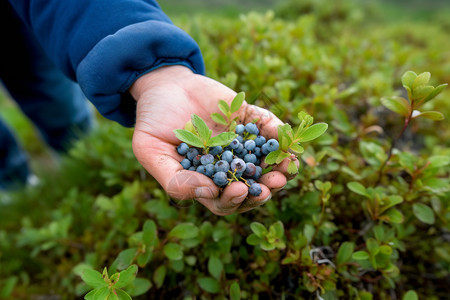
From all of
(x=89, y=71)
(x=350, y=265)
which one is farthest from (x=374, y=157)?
(x=89, y=71)

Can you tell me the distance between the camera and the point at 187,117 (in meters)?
1.18

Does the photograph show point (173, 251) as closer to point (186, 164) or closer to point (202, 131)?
point (186, 164)

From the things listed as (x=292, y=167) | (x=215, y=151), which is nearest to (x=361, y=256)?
(x=292, y=167)

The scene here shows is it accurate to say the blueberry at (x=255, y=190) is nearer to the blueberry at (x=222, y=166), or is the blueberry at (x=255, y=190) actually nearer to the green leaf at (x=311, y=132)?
the blueberry at (x=222, y=166)

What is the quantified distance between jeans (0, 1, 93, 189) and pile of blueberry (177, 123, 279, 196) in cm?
176

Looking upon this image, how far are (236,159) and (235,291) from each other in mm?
484

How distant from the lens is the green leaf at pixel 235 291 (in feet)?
3.47

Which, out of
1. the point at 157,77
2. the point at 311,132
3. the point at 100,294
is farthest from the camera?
the point at 157,77

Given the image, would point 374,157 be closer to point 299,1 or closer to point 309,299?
point 309,299

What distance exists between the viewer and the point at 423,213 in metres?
1.16

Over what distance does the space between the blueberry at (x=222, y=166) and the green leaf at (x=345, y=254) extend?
22.3 inches

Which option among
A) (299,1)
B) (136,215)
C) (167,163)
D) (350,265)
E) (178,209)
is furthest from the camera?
(299,1)

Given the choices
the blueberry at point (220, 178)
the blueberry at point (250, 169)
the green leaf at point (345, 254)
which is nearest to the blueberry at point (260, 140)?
the blueberry at point (250, 169)

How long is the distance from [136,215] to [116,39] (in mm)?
816
